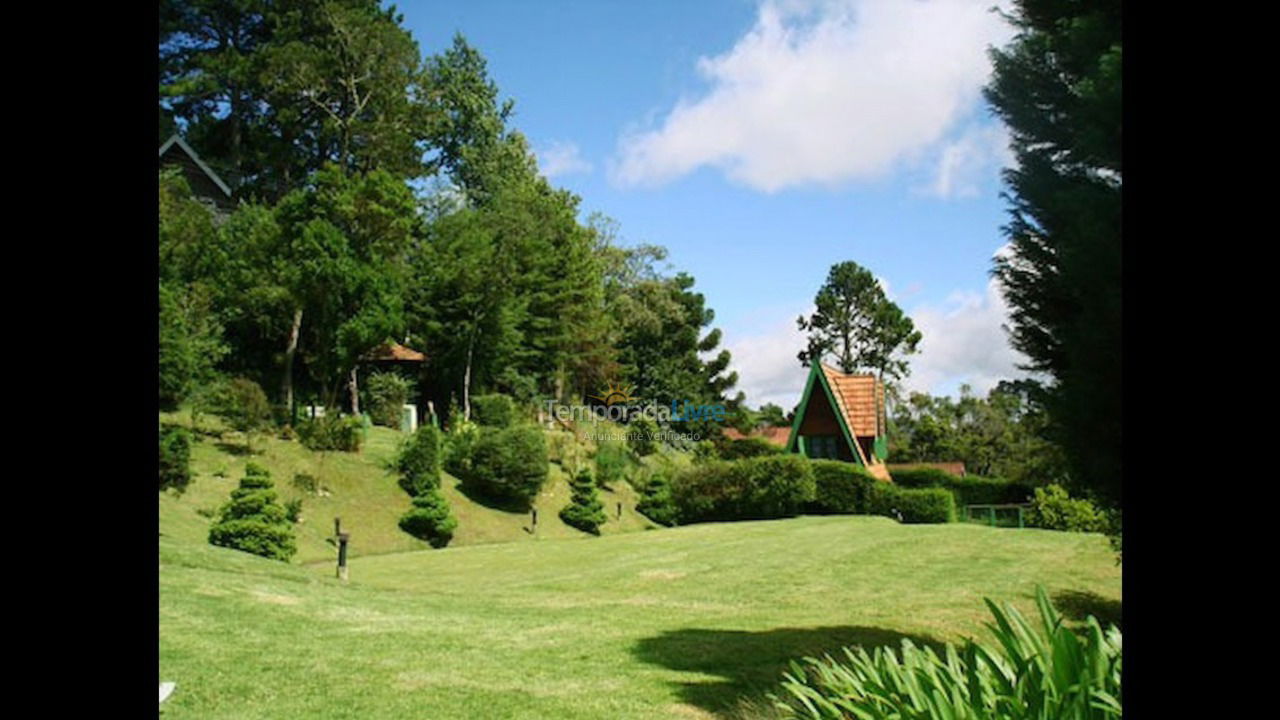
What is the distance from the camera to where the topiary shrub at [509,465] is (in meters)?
14.7

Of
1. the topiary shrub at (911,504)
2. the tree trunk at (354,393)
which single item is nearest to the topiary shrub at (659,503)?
the topiary shrub at (911,504)

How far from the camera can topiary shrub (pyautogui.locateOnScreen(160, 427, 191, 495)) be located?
36.5 feet

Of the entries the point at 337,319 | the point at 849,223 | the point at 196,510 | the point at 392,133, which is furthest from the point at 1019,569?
the point at 392,133

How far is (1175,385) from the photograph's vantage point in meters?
0.54

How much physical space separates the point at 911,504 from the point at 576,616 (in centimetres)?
961

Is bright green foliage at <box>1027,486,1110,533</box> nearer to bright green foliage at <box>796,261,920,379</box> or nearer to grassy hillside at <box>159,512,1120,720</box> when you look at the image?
grassy hillside at <box>159,512,1120,720</box>

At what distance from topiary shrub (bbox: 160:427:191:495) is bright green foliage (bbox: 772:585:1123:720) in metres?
10.8

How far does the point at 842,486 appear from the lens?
1489 centimetres

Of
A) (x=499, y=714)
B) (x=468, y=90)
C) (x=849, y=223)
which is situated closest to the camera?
(x=499, y=714)

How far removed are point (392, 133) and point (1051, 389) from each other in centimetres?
1773

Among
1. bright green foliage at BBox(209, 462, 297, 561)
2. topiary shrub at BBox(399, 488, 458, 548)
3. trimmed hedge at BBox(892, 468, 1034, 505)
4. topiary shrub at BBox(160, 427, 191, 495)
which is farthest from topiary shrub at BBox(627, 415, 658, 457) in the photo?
bright green foliage at BBox(209, 462, 297, 561)
